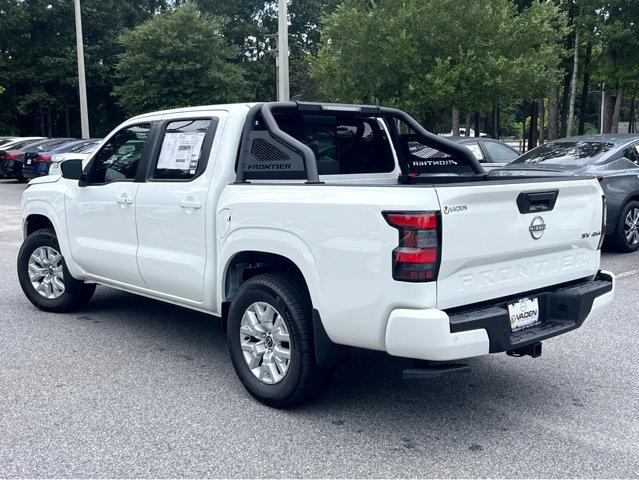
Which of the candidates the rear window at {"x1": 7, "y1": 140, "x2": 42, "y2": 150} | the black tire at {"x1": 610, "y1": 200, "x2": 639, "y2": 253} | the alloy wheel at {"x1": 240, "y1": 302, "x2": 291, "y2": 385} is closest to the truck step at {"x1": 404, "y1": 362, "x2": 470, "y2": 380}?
the alloy wheel at {"x1": 240, "y1": 302, "x2": 291, "y2": 385}

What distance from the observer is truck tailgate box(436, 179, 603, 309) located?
360 cm

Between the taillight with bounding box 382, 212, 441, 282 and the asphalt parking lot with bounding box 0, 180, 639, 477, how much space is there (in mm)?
973

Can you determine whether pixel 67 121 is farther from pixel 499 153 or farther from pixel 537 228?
pixel 537 228

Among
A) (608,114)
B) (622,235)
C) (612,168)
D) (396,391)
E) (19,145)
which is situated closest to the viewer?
(396,391)

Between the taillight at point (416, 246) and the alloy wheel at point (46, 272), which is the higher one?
the taillight at point (416, 246)

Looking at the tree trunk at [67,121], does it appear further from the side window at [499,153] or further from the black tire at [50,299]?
the black tire at [50,299]

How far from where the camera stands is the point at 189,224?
4859 mm

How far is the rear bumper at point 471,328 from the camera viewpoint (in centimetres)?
351

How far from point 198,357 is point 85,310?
191 cm

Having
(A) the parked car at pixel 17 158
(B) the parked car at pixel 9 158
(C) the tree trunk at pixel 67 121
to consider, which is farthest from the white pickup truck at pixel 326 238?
(C) the tree trunk at pixel 67 121

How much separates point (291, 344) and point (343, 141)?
183 cm

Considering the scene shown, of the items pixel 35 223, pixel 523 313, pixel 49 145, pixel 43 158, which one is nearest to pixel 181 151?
pixel 35 223

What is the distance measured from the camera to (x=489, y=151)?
43.1ft

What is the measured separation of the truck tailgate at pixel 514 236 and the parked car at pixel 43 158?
1826cm
